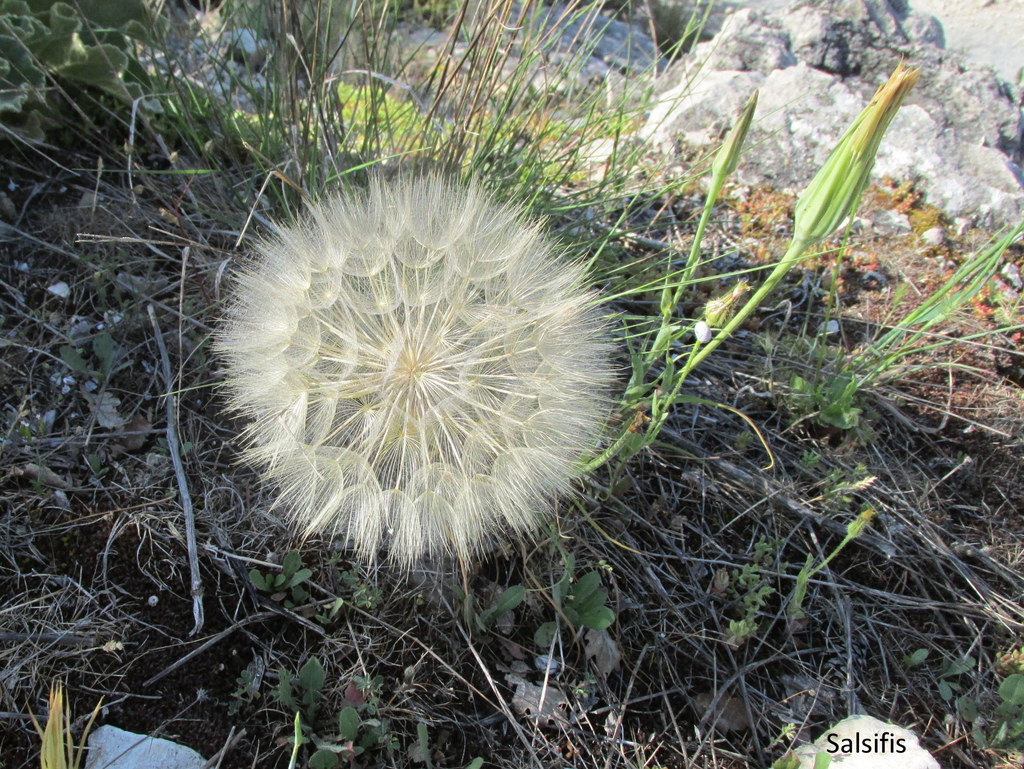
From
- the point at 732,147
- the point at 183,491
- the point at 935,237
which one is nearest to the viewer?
the point at 732,147

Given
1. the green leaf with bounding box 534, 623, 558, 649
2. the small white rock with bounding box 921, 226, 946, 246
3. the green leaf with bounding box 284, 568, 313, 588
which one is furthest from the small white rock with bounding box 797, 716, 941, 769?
the small white rock with bounding box 921, 226, 946, 246

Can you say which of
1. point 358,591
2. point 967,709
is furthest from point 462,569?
point 967,709

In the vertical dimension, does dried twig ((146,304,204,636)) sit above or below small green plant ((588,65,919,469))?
below

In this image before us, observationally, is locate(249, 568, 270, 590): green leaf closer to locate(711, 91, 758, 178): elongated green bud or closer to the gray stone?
locate(711, 91, 758, 178): elongated green bud

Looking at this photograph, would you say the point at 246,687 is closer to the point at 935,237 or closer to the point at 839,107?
the point at 935,237

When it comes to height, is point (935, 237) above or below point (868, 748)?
above

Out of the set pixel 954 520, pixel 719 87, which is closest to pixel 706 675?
pixel 954 520

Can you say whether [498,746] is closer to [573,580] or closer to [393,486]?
[573,580]

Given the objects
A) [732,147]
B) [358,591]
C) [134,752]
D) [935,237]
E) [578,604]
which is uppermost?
[732,147]
